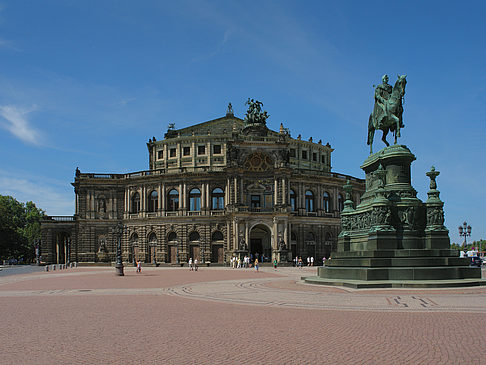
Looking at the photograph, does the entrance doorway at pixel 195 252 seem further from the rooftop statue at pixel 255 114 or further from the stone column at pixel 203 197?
the rooftop statue at pixel 255 114

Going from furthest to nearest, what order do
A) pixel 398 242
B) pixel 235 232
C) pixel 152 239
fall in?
pixel 152 239 < pixel 235 232 < pixel 398 242

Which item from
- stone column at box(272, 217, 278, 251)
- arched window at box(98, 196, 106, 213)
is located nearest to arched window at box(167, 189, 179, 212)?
arched window at box(98, 196, 106, 213)

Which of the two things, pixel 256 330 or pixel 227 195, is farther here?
pixel 227 195

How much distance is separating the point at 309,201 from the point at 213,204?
50.5 feet

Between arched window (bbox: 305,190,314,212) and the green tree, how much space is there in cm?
5247

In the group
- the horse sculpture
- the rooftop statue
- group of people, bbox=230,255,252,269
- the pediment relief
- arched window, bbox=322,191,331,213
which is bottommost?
group of people, bbox=230,255,252,269

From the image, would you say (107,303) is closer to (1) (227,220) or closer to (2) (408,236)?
(2) (408,236)

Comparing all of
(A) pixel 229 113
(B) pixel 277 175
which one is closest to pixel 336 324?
(B) pixel 277 175

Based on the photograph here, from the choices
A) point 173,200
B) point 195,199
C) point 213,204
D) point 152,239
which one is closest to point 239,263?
point 213,204

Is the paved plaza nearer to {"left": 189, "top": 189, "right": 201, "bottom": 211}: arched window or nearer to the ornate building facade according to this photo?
the ornate building facade

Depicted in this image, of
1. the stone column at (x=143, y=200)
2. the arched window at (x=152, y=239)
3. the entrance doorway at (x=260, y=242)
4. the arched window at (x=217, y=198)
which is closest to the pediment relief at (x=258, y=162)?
the arched window at (x=217, y=198)

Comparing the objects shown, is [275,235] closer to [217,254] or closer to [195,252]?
[217,254]

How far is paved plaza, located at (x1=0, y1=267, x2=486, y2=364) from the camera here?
8.93m

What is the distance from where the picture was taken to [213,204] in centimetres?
7588
